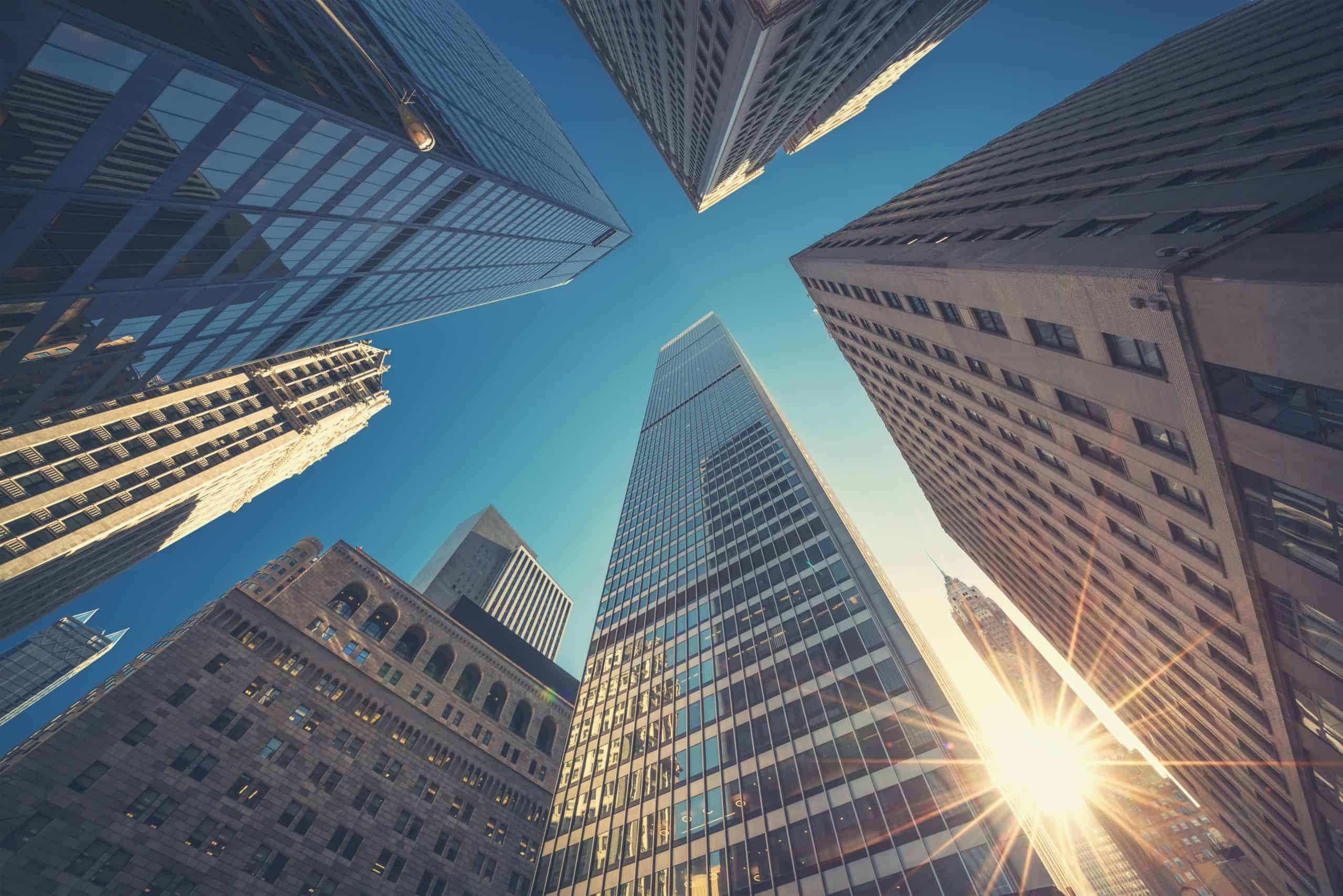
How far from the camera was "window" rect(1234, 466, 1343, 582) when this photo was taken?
12695mm

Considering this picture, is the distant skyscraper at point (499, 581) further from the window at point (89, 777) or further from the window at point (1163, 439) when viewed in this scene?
the window at point (1163, 439)

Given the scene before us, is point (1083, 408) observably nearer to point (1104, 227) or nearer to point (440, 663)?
point (1104, 227)

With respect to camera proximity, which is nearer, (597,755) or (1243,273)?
(1243,273)

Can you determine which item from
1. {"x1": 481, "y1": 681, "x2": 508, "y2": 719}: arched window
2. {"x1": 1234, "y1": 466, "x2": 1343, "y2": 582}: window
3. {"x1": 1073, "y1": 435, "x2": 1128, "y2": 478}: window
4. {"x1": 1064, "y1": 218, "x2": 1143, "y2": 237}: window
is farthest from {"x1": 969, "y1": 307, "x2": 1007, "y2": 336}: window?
{"x1": 481, "y1": 681, "x2": 508, "y2": 719}: arched window

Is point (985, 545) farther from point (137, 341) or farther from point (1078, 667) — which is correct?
point (137, 341)

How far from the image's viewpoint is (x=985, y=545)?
185 feet

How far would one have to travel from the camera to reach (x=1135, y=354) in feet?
51.9

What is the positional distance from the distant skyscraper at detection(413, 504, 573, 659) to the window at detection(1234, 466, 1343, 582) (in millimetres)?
138301

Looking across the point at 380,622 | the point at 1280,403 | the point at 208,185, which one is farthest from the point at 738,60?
the point at 380,622

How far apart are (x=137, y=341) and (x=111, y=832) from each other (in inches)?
1260

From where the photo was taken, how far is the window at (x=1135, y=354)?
49.3 feet

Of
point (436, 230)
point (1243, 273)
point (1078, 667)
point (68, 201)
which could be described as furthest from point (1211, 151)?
point (1078, 667)

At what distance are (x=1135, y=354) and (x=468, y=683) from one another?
74.9m

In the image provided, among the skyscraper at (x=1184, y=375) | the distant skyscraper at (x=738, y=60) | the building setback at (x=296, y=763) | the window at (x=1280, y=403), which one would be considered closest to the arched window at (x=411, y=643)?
the building setback at (x=296, y=763)
